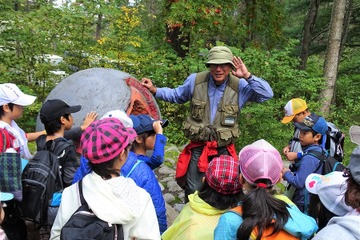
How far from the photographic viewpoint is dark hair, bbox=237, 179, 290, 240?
1855 millimetres

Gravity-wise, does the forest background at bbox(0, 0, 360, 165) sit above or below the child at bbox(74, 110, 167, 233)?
above

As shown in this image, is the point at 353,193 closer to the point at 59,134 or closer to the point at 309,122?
the point at 309,122

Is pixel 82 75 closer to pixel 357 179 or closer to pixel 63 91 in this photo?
pixel 63 91

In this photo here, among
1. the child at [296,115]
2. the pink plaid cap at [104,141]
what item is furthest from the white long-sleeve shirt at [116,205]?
the child at [296,115]

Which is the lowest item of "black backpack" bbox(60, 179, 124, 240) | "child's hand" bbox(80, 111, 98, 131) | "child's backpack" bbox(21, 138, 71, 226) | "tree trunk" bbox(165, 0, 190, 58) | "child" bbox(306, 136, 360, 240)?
"child's backpack" bbox(21, 138, 71, 226)

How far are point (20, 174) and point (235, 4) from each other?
8.39m

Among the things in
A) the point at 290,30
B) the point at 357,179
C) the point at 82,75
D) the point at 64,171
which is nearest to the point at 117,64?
the point at 82,75

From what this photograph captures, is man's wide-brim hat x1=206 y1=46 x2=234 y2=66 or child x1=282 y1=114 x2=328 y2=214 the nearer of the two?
child x1=282 y1=114 x2=328 y2=214

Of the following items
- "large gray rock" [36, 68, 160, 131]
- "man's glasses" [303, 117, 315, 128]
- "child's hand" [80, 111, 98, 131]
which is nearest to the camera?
"man's glasses" [303, 117, 315, 128]

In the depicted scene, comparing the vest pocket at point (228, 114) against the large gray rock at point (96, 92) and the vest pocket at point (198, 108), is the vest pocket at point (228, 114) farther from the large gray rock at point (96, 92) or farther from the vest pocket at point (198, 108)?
the large gray rock at point (96, 92)

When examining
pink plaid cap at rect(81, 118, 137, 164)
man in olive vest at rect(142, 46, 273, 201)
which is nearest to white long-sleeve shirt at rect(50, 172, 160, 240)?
pink plaid cap at rect(81, 118, 137, 164)

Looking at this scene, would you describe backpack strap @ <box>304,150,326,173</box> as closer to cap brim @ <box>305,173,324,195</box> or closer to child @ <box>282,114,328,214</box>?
child @ <box>282,114,328,214</box>

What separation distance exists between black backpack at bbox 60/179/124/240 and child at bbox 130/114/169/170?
4.00 ft

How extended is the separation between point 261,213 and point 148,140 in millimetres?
1483
